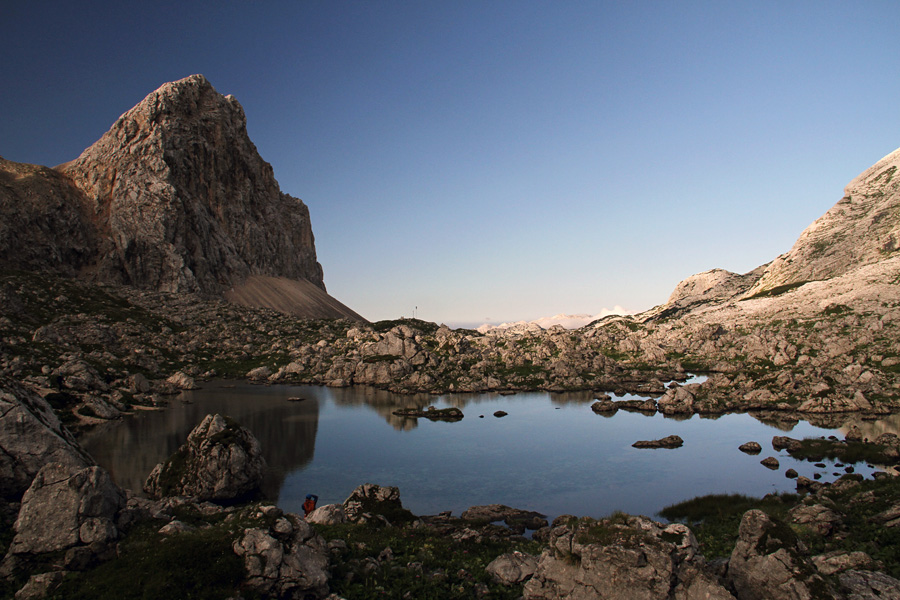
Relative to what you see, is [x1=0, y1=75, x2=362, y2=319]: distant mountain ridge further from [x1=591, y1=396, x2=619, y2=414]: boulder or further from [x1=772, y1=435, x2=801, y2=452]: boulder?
[x1=772, y1=435, x2=801, y2=452]: boulder

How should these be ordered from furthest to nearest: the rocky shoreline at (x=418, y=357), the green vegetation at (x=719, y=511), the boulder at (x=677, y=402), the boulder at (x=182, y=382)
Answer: the boulder at (x=182, y=382), the boulder at (x=677, y=402), the rocky shoreline at (x=418, y=357), the green vegetation at (x=719, y=511)

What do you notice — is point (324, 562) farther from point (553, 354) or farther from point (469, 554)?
point (553, 354)

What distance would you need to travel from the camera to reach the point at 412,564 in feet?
70.7

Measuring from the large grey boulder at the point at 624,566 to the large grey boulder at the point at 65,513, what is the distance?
674 inches

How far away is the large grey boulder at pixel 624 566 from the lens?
50.8 ft

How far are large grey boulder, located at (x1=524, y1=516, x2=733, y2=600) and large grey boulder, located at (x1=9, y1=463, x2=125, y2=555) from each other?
17120 millimetres

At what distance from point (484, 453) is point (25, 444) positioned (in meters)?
41.9

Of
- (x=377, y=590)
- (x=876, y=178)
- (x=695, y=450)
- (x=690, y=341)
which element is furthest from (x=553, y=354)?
(x=876, y=178)

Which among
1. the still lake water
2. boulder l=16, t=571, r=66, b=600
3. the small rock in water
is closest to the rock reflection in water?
the still lake water

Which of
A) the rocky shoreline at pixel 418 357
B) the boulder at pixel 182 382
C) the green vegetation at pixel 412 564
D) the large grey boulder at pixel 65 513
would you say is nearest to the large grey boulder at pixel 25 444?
the large grey boulder at pixel 65 513

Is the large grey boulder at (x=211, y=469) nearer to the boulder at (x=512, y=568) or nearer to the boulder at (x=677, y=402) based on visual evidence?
the boulder at (x=512, y=568)

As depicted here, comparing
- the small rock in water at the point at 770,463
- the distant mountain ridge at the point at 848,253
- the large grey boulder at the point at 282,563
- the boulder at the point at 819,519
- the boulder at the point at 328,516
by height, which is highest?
the distant mountain ridge at the point at 848,253

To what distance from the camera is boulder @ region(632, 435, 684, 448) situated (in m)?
58.2

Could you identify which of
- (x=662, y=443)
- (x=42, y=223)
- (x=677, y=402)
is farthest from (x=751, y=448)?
(x=42, y=223)
